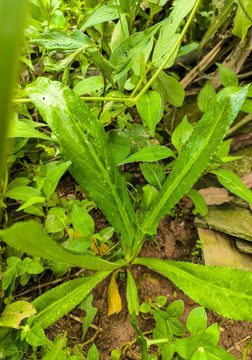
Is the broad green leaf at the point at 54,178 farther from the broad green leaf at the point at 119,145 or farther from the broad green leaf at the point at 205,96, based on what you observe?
the broad green leaf at the point at 205,96

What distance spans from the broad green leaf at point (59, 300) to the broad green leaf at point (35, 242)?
16cm

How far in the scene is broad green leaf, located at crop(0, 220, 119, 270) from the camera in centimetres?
48

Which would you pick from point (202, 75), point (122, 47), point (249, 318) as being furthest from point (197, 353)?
point (202, 75)

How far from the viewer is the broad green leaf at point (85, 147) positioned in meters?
0.75

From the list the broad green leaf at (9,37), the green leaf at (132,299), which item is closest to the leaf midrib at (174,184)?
the green leaf at (132,299)

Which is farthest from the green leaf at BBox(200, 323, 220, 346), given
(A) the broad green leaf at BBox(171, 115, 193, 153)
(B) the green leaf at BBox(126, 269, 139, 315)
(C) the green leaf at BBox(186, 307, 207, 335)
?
(A) the broad green leaf at BBox(171, 115, 193, 153)

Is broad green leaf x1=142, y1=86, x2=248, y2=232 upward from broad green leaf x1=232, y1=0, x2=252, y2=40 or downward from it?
downward

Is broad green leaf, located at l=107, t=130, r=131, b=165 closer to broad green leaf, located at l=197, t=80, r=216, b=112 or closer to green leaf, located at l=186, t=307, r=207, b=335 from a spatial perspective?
broad green leaf, located at l=197, t=80, r=216, b=112

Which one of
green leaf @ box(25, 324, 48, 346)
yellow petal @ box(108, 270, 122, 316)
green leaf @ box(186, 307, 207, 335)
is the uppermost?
green leaf @ box(186, 307, 207, 335)

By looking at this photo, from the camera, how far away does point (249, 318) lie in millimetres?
677

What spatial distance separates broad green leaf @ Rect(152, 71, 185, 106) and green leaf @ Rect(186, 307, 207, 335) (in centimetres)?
74

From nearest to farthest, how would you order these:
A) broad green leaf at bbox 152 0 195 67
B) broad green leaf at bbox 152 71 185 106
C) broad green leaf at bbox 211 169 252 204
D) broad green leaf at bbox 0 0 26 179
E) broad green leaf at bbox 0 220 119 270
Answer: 1. broad green leaf at bbox 0 0 26 179
2. broad green leaf at bbox 0 220 119 270
3. broad green leaf at bbox 152 0 195 67
4. broad green leaf at bbox 211 169 252 204
5. broad green leaf at bbox 152 71 185 106

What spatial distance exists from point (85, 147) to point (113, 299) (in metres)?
0.54

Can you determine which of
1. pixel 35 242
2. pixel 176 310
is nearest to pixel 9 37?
pixel 35 242
